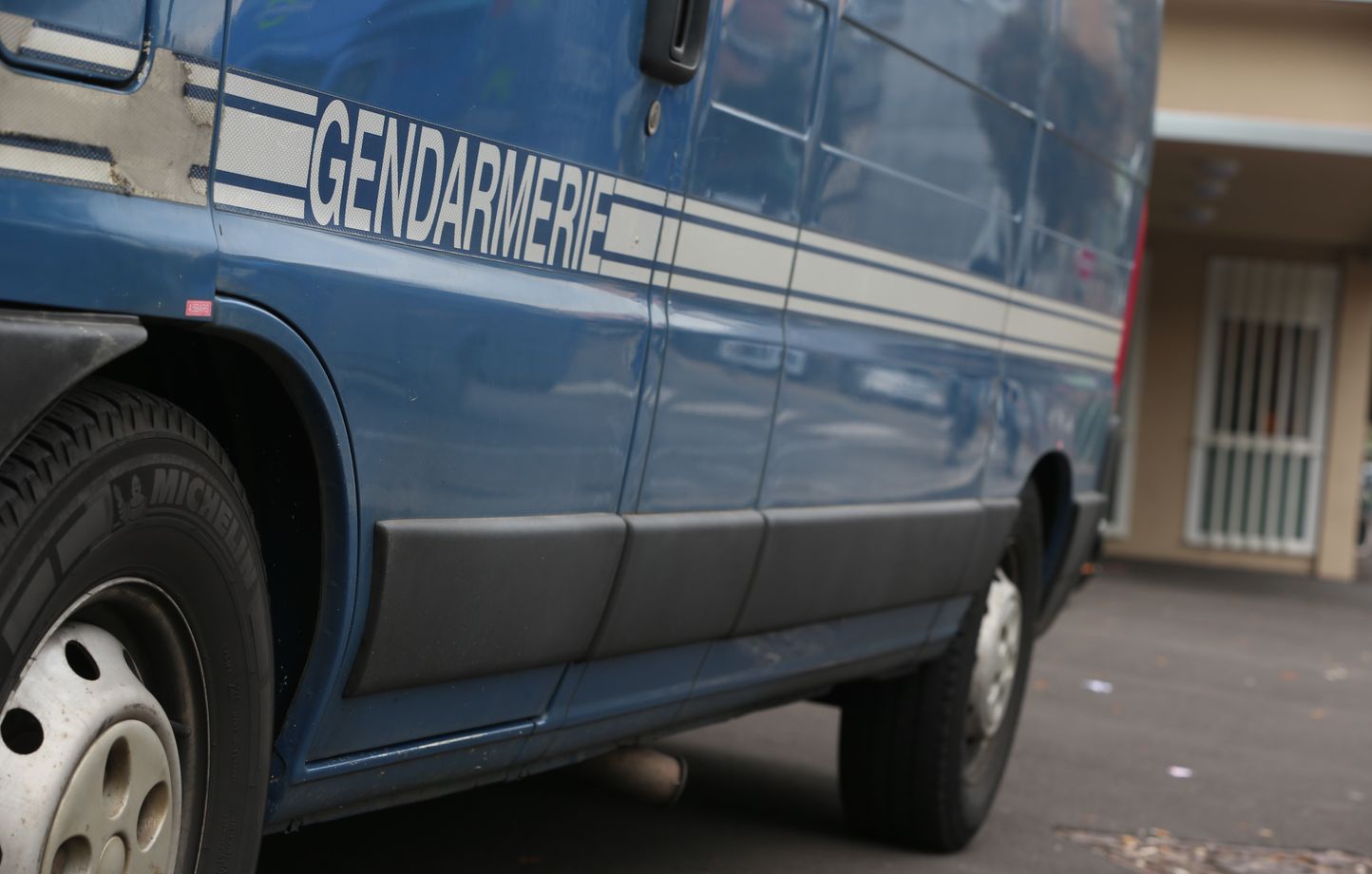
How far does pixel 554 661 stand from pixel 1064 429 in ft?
9.73

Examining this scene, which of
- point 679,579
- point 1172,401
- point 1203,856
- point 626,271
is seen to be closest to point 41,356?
point 626,271

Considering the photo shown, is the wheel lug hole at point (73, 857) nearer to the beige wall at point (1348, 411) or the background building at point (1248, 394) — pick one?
the background building at point (1248, 394)

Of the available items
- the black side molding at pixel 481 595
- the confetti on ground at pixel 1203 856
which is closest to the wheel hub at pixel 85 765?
the black side molding at pixel 481 595

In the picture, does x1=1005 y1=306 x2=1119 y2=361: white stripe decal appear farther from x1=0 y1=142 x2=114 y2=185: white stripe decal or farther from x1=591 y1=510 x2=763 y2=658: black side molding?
x1=0 y1=142 x2=114 y2=185: white stripe decal

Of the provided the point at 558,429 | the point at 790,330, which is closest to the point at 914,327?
the point at 790,330

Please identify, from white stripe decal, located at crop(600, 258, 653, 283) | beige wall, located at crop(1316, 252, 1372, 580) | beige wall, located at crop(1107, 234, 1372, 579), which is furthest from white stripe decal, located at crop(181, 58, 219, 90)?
beige wall, located at crop(1316, 252, 1372, 580)

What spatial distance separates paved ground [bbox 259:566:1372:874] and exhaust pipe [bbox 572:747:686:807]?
0.42m

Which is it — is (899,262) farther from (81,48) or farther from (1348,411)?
(1348,411)

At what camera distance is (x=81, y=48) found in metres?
1.97

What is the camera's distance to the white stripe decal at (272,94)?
2.24 meters

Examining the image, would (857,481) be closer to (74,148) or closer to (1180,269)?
(74,148)

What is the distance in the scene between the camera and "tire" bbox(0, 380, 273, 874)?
6.67 ft

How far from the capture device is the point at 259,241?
230cm

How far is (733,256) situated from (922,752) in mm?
2204
